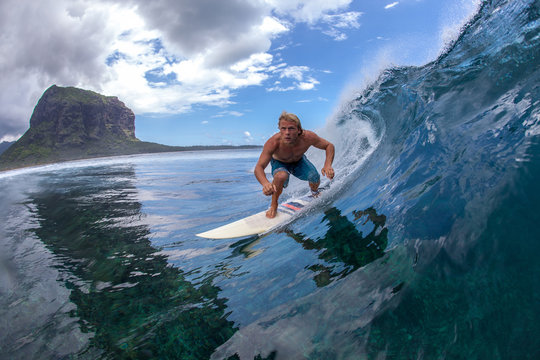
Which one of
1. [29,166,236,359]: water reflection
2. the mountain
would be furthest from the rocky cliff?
[29,166,236,359]: water reflection

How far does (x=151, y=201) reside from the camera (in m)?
7.47

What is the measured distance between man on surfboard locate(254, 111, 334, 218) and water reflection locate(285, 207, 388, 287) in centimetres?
97

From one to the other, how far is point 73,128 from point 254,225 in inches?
6517

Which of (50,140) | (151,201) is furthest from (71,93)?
(151,201)

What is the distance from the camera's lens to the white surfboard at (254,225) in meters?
4.27

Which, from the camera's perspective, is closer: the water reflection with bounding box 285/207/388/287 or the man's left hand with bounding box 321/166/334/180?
the water reflection with bounding box 285/207/388/287

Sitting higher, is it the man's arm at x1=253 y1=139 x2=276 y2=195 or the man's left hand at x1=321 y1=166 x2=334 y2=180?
the man's arm at x1=253 y1=139 x2=276 y2=195

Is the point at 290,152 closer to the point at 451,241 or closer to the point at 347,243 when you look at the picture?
the point at 347,243

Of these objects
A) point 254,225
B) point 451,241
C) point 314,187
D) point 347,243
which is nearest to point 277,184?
point 254,225

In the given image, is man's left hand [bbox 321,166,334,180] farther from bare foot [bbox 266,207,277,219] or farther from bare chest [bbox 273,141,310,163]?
bare foot [bbox 266,207,277,219]

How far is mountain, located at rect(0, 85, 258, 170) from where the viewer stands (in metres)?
122

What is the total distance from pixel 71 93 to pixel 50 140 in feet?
116

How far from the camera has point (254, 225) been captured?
4.51m

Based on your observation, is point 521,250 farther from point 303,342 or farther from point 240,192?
point 240,192
